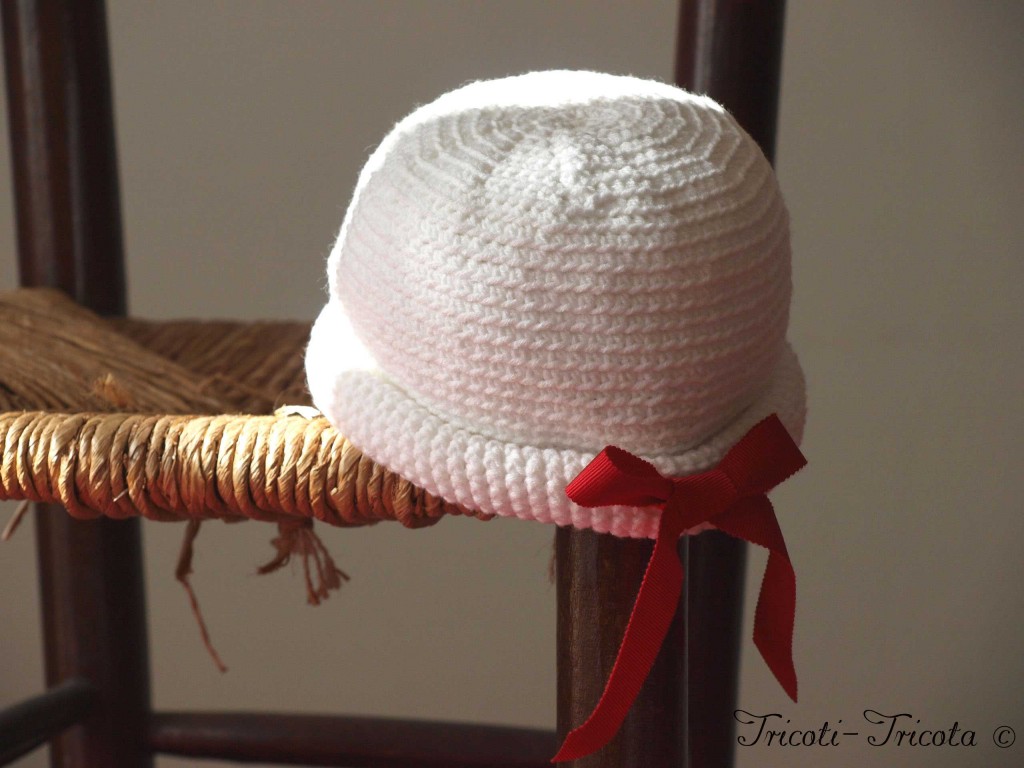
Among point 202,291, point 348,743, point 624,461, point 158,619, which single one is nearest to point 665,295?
point 624,461

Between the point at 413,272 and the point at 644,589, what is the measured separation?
0.13 meters

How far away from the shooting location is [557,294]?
0.36 m

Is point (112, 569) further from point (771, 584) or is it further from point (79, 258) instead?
point (771, 584)

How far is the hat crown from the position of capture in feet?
1.18

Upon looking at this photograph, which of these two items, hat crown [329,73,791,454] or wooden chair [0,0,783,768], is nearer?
hat crown [329,73,791,454]

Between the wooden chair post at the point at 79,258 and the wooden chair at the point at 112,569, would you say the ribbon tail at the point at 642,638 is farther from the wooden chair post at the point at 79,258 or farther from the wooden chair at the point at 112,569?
the wooden chair post at the point at 79,258

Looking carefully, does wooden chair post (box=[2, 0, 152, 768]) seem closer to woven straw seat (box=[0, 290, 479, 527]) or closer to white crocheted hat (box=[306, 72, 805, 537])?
woven straw seat (box=[0, 290, 479, 527])

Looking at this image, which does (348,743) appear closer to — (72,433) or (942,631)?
(72,433)

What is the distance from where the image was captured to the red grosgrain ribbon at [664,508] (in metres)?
0.36

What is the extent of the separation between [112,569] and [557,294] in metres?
0.48

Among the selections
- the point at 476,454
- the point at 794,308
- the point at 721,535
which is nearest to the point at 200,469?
the point at 476,454

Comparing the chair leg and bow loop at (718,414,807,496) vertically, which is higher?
bow loop at (718,414,807,496)

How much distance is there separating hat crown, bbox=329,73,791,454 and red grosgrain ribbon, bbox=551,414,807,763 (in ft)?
0.06

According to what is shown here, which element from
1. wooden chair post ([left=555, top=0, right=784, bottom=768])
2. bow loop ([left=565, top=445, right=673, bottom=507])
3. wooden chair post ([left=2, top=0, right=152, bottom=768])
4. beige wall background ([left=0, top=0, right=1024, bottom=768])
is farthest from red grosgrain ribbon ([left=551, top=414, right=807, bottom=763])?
beige wall background ([left=0, top=0, right=1024, bottom=768])
